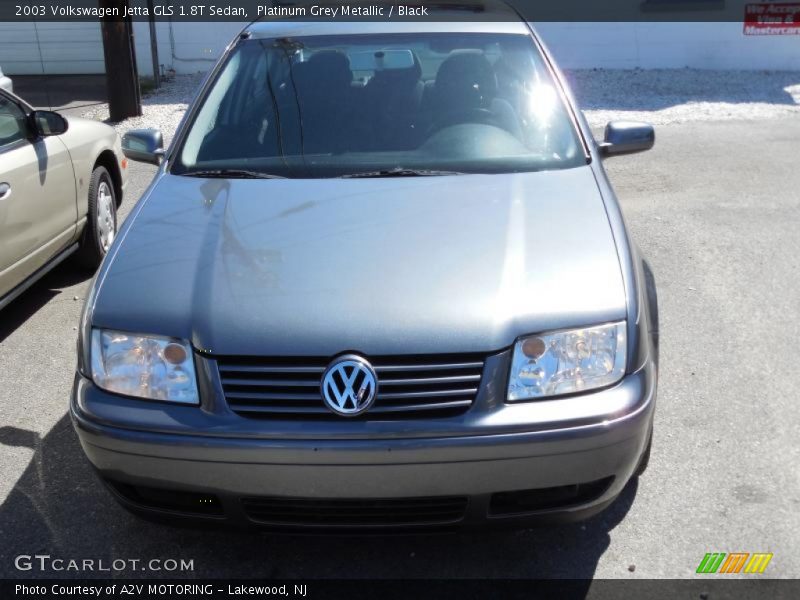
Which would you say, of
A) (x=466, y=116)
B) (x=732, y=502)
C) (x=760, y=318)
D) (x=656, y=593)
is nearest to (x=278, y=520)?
(x=656, y=593)

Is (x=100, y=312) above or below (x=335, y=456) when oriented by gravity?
above

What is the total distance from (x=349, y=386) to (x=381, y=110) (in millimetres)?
1809

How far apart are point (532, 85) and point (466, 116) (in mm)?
368

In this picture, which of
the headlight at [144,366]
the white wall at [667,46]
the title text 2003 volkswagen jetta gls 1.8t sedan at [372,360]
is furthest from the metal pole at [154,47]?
the headlight at [144,366]

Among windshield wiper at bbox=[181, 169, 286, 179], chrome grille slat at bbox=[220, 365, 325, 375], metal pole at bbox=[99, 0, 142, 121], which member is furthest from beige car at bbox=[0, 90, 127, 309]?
metal pole at bbox=[99, 0, 142, 121]

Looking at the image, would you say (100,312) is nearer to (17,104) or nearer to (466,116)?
(466,116)

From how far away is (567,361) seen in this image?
275cm

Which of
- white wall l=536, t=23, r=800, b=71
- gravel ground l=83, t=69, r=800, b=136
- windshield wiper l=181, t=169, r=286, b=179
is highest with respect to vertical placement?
windshield wiper l=181, t=169, r=286, b=179

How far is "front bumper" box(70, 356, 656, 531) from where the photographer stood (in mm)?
2613

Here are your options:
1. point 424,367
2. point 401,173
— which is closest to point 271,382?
point 424,367

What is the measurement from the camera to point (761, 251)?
632 centimetres

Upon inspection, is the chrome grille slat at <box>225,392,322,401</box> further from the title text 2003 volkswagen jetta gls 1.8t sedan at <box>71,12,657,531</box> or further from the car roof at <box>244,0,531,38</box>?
the car roof at <box>244,0,531,38</box>

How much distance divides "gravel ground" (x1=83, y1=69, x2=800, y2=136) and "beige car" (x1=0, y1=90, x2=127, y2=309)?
465 centimetres

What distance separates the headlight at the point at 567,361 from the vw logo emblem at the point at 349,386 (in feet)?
1.35
